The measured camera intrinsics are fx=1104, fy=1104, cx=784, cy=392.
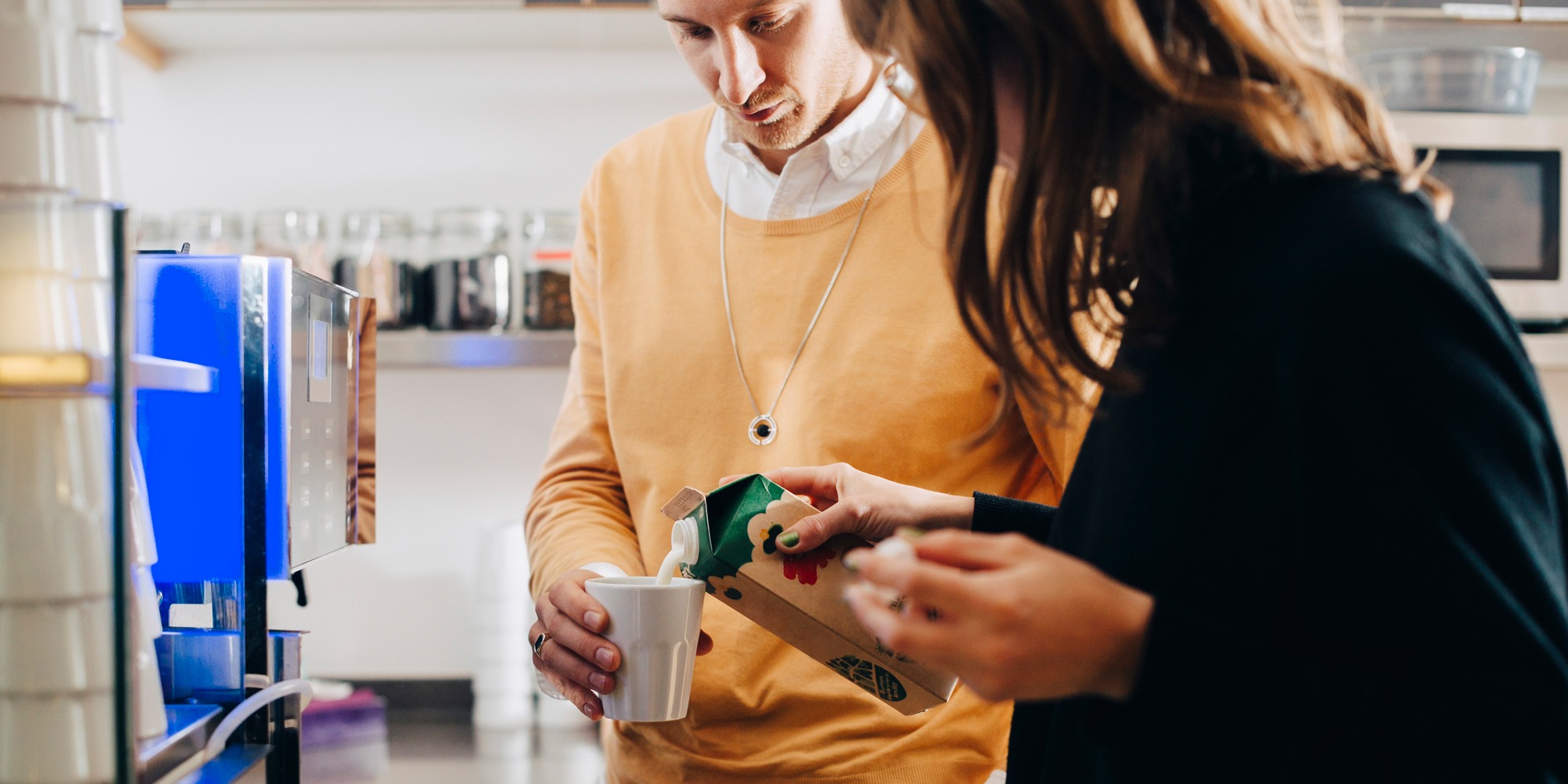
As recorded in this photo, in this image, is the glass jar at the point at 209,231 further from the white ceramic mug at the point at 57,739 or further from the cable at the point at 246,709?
the white ceramic mug at the point at 57,739

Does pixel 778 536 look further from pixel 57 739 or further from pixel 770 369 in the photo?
pixel 57 739

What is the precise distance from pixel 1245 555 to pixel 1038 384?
15 centimetres

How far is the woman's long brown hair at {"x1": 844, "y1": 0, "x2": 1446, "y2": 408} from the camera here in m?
0.50

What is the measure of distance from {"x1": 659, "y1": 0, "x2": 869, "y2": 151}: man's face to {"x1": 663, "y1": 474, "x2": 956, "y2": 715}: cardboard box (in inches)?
16.3

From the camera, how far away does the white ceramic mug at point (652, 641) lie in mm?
769

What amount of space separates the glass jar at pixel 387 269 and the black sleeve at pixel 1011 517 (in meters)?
1.18

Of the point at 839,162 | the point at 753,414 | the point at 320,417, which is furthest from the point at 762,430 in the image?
the point at 320,417

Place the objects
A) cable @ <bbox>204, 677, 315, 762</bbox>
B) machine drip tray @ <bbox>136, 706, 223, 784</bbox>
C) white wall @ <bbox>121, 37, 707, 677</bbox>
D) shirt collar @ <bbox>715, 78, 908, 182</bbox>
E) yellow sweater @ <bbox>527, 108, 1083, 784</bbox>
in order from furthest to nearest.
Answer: white wall @ <bbox>121, 37, 707, 677</bbox>
shirt collar @ <bbox>715, 78, 908, 182</bbox>
yellow sweater @ <bbox>527, 108, 1083, 784</bbox>
cable @ <bbox>204, 677, 315, 762</bbox>
machine drip tray @ <bbox>136, 706, 223, 784</bbox>

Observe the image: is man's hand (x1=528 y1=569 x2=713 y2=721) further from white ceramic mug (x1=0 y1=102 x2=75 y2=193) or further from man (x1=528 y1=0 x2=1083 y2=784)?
white ceramic mug (x1=0 y1=102 x2=75 y2=193)

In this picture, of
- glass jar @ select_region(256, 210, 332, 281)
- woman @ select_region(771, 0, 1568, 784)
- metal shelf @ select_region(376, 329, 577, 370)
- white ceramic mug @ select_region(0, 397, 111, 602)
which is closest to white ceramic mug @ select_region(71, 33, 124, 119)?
white ceramic mug @ select_region(0, 397, 111, 602)

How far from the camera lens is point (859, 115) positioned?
1069 millimetres

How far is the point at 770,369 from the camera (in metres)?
1.03

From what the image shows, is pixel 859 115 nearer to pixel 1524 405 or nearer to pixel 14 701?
pixel 1524 405

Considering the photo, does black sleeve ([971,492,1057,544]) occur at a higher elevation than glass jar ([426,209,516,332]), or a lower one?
lower
